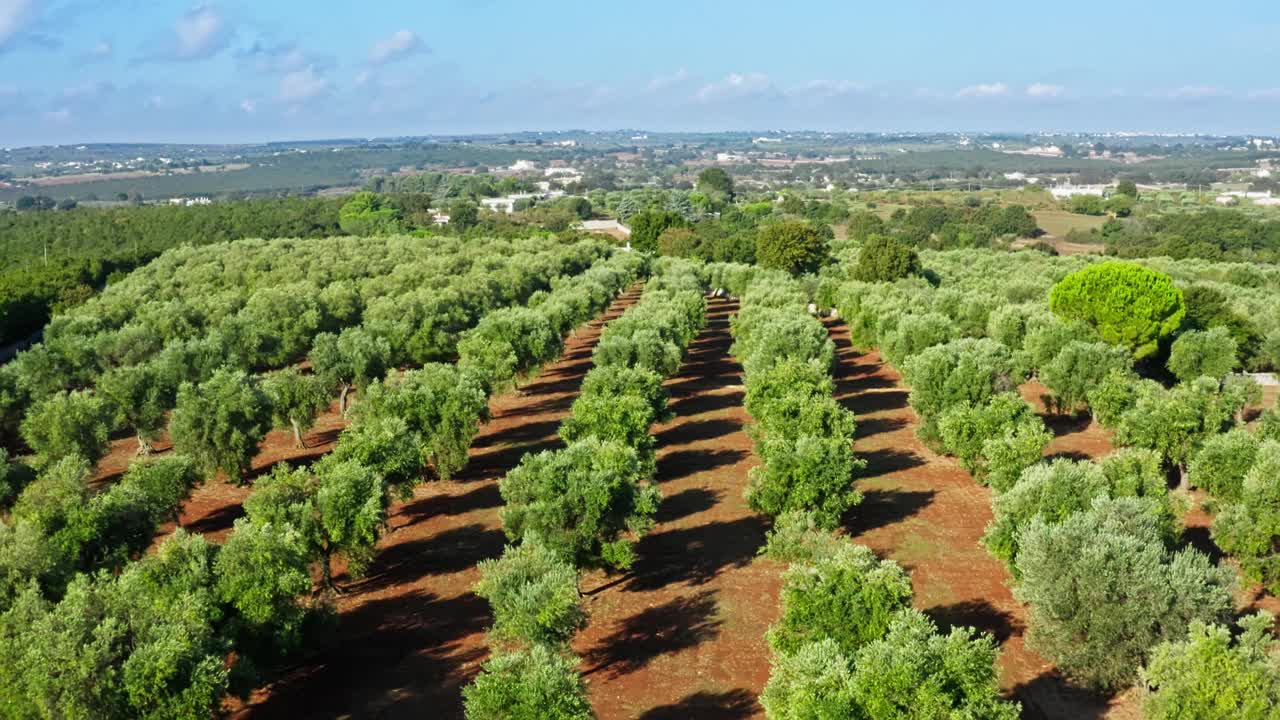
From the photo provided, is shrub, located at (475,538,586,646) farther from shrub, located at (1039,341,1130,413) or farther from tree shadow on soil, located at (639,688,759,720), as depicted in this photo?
shrub, located at (1039,341,1130,413)

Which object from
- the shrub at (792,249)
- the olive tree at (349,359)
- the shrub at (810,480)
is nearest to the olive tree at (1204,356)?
the shrub at (810,480)

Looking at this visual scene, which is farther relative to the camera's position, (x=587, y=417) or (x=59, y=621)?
(x=587, y=417)

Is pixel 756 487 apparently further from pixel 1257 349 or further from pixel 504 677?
pixel 1257 349

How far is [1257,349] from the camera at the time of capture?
60031 millimetres

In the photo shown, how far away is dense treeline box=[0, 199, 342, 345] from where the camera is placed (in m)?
83.7

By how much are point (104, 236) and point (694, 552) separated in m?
140

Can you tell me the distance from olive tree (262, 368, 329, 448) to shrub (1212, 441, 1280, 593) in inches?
1547

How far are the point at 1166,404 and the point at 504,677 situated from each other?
101ft

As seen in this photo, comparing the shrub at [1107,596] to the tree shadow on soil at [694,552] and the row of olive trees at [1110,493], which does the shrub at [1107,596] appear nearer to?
A: the row of olive trees at [1110,493]

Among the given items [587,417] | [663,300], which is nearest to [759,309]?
[663,300]

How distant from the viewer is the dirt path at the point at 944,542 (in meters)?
23.5

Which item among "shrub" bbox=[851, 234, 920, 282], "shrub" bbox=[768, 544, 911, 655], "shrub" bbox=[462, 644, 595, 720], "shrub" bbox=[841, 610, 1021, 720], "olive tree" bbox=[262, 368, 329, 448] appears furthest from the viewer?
"shrub" bbox=[851, 234, 920, 282]

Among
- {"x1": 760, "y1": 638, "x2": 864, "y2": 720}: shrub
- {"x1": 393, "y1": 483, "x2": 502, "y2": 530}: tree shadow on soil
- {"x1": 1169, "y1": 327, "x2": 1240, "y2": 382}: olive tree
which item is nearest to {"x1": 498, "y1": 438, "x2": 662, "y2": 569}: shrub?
{"x1": 393, "y1": 483, "x2": 502, "y2": 530}: tree shadow on soil

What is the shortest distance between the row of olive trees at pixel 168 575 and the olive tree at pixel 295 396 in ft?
16.2
